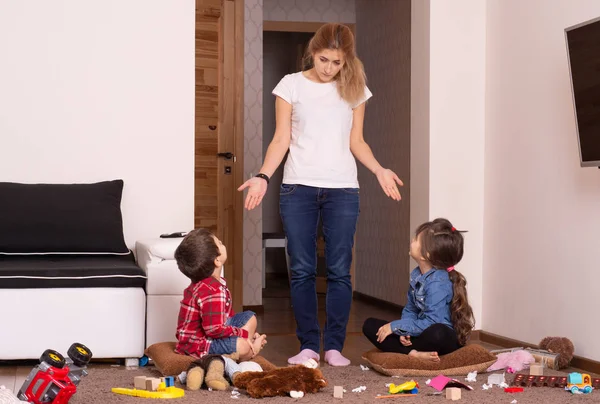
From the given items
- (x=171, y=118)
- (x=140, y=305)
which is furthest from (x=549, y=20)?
(x=140, y=305)

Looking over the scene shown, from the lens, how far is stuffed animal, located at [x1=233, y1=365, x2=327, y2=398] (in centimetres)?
265

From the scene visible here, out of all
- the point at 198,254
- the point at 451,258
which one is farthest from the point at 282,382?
the point at 451,258

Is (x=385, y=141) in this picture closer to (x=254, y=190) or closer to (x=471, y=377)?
(x=254, y=190)

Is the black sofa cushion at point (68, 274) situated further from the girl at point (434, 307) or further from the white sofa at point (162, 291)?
the girl at point (434, 307)

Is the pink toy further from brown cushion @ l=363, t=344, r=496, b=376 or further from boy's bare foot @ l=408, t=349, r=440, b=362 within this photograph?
boy's bare foot @ l=408, t=349, r=440, b=362

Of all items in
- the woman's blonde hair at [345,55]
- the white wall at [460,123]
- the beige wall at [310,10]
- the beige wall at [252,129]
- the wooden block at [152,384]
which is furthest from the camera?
the beige wall at [310,10]

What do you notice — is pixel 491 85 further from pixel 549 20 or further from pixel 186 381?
pixel 186 381

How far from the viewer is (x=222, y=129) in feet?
18.6

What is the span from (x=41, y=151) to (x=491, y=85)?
2.29 meters

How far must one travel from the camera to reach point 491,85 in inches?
169

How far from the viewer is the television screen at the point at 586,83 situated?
3.17 meters

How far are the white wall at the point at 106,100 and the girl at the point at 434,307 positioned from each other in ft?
4.32

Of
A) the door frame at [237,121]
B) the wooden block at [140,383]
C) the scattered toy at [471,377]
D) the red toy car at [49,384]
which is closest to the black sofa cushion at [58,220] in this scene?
the wooden block at [140,383]

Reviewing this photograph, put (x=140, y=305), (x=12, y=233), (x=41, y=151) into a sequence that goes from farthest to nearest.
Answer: (x=41, y=151) → (x=12, y=233) → (x=140, y=305)
